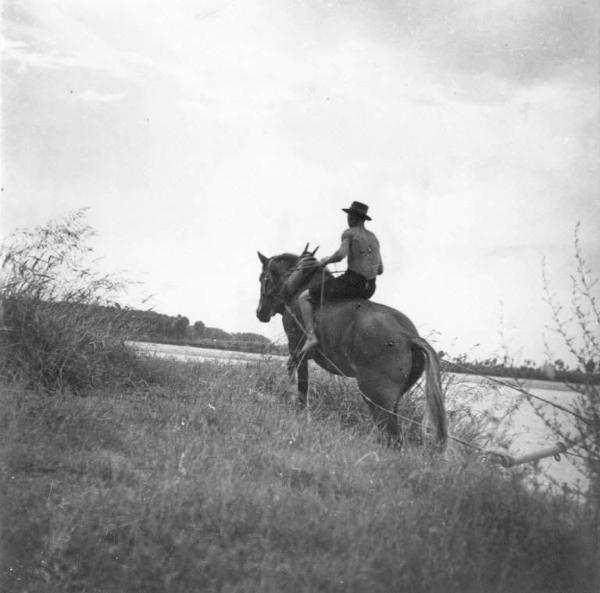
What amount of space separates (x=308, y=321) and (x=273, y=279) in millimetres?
1219

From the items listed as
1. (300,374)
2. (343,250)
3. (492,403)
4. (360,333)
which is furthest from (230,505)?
(492,403)

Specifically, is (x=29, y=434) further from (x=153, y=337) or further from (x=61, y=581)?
(x=153, y=337)

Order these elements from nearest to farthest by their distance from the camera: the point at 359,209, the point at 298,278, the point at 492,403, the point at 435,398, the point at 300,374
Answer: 1. the point at 435,398
2. the point at 359,209
3. the point at 300,374
4. the point at 298,278
5. the point at 492,403

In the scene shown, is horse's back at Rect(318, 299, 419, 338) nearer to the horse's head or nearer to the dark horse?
the dark horse

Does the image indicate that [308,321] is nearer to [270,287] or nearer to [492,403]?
[270,287]

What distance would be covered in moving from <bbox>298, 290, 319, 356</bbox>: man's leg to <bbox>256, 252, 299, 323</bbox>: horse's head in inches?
26.5

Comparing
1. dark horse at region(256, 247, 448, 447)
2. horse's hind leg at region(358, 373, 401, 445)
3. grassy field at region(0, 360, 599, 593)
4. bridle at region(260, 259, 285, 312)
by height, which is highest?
bridle at region(260, 259, 285, 312)

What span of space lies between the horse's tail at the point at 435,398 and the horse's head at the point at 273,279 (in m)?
2.48

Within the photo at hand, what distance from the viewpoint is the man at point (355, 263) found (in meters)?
6.76

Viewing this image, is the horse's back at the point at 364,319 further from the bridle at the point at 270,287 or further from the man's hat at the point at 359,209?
the bridle at the point at 270,287

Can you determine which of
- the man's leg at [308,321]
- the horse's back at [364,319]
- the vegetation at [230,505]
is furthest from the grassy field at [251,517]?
the man's leg at [308,321]

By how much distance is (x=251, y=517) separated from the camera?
12.2 feet

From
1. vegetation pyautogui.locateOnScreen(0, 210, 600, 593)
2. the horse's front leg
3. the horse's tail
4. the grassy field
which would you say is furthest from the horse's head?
the grassy field

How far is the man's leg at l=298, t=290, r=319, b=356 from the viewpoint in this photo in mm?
7072
